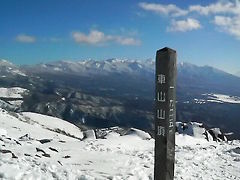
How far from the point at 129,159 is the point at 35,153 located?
14.4 ft

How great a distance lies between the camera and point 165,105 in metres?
7.46

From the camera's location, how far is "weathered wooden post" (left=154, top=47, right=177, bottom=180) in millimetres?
7461

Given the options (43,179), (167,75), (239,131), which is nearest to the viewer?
(167,75)

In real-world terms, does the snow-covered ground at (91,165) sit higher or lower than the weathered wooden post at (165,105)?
lower

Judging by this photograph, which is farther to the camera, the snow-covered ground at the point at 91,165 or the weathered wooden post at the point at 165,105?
the snow-covered ground at the point at 91,165

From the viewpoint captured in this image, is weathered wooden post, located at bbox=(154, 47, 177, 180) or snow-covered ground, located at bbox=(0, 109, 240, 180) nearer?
weathered wooden post, located at bbox=(154, 47, 177, 180)

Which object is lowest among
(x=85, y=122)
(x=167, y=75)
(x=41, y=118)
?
(x=85, y=122)

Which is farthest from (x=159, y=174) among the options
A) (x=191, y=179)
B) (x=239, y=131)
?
(x=239, y=131)

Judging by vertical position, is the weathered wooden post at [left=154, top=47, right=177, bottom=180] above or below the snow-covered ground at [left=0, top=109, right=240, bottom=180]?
above

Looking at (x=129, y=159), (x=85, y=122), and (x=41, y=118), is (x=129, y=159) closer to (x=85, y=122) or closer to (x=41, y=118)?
(x=41, y=118)

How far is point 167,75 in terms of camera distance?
24.5 ft

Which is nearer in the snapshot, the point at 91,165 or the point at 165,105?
the point at 165,105

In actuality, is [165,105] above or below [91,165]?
above

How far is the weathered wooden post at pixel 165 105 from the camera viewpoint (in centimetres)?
746
